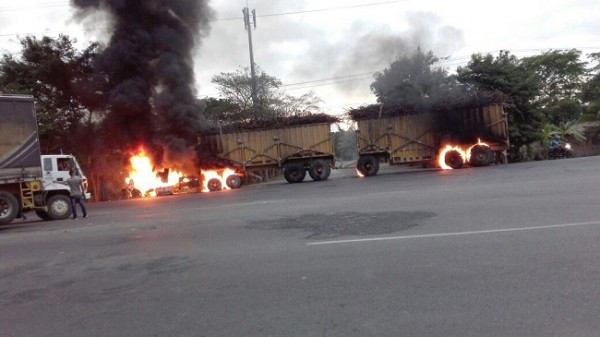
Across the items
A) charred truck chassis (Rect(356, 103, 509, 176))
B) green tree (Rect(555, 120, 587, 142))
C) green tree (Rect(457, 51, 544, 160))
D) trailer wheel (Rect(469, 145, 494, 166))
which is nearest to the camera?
trailer wheel (Rect(469, 145, 494, 166))

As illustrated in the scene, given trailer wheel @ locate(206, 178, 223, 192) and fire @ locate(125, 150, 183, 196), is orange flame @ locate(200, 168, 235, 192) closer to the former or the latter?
trailer wheel @ locate(206, 178, 223, 192)

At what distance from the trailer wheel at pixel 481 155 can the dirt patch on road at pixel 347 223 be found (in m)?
15.5

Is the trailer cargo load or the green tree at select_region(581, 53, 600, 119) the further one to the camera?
the green tree at select_region(581, 53, 600, 119)

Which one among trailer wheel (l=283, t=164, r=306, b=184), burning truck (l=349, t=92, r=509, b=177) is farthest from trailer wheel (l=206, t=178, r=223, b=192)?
burning truck (l=349, t=92, r=509, b=177)

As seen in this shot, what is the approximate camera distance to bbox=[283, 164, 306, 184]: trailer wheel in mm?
25328

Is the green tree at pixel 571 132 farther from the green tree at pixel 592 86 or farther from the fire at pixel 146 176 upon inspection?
the fire at pixel 146 176

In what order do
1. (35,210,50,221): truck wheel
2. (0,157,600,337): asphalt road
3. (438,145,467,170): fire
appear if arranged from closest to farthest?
(0,157,600,337): asphalt road → (35,210,50,221): truck wheel → (438,145,467,170): fire

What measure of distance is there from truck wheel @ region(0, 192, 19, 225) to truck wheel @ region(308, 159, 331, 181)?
13.7 meters

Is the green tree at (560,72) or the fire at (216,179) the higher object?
the green tree at (560,72)

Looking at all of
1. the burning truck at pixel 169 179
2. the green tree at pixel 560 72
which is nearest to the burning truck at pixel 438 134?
the burning truck at pixel 169 179

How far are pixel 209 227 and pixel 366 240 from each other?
386 cm

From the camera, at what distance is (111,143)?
28047mm

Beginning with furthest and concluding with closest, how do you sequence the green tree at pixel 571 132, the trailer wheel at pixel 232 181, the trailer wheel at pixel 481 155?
1. the green tree at pixel 571 132
2. the trailer wheel at pixel 232 181
3. the trailer wheel at pixel 481 155

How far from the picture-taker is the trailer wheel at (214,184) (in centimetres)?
2578
